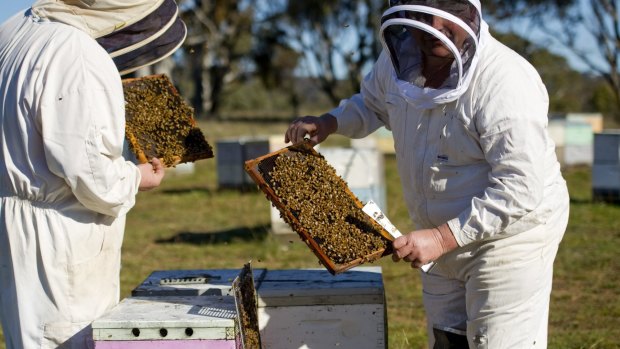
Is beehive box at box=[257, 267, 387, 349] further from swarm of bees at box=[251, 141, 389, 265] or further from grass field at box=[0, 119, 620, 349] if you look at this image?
grass field at box=[0, 119, 620, 349]

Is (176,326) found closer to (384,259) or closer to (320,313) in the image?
(320,313)

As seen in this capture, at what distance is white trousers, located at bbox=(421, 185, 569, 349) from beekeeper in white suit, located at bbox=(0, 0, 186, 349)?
4.21 feet

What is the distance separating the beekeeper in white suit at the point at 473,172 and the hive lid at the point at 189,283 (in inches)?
33.0

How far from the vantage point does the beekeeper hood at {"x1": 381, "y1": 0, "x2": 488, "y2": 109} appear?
2664mm

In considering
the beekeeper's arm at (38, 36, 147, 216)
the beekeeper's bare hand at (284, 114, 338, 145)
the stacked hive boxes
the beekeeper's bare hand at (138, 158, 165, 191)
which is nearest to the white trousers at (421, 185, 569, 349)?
the beekeeper's bare hand at (284, 114, 338, 145)

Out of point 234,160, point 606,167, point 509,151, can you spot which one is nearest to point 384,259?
point 606,167

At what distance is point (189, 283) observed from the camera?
11.1ft

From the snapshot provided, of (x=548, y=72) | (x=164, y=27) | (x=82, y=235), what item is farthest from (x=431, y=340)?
(x=548, y=72)

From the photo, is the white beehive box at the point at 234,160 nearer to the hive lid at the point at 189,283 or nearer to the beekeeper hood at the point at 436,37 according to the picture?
the hive lid at the point at 189,283

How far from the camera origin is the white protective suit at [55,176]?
2.67 metres

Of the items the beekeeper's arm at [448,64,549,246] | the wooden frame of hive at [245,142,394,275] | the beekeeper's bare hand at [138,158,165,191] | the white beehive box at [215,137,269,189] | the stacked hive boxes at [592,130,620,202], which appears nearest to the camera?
the beekeeper's arm at [448,64,549,246]

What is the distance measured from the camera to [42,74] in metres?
2.68

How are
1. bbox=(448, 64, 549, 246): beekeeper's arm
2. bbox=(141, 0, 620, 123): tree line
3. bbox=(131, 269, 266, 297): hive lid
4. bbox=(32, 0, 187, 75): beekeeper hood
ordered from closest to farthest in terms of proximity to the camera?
bbox=(448, 64, 549, 246): beekeeper's arm, bbox=(32, 0, 187, 75): beekeeper hood, bbox=(131, 269, 266, 297): hive lid, bbox=(141, 0, 620, 123): tree line

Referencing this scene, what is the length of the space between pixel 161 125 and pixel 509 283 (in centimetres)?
162
